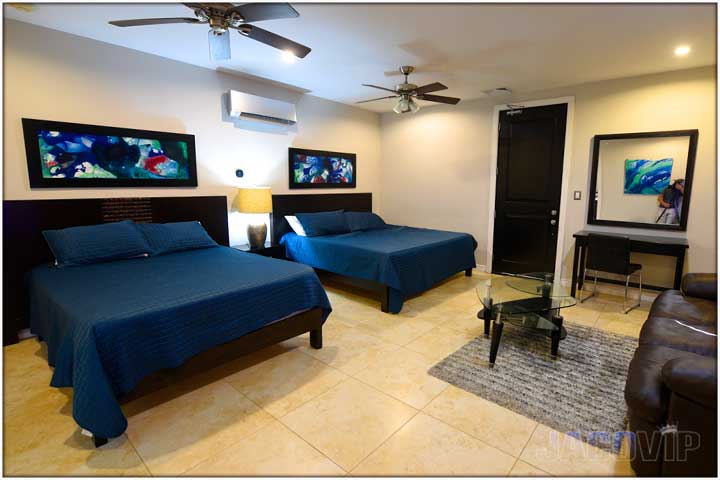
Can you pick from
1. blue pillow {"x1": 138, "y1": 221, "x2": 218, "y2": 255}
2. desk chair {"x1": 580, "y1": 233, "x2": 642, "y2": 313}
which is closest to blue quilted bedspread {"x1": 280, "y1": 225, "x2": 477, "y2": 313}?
blue pillow {"x1": 138, "y1": 221, "x2": 218, "y2": 255}

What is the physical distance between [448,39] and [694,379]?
2.69 metres

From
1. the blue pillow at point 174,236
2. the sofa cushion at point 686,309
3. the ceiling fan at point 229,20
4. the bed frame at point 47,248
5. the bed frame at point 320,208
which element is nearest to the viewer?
the ceiling fan at point 229,20

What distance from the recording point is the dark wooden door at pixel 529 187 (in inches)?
169

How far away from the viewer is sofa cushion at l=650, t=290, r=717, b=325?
214cm

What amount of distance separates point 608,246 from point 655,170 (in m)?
1.03

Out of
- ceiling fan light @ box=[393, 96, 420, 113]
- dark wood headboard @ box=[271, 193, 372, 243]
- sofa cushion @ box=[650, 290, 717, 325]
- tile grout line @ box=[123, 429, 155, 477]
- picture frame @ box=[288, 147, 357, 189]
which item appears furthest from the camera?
picture frame @ box=[288, 147, 357, 189]

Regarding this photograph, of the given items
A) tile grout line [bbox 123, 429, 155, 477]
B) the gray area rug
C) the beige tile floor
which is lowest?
tile grout line [bbox 123, 429, 155, 477]

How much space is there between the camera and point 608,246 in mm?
3502

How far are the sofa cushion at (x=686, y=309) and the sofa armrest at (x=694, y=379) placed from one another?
1.07 m

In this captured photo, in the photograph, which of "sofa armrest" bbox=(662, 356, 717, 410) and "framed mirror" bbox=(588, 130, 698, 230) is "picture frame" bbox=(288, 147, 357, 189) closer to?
"framed mirror" bbox=(588, 130, 698, 230)

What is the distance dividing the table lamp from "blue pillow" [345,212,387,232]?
3.84 feet

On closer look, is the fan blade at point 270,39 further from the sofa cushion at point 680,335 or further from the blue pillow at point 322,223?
the sofa cushion at point 680,335

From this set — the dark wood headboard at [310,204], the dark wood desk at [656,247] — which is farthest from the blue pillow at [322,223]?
the dark wood desk at [656,247]

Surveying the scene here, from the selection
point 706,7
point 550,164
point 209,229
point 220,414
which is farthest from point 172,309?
point 550,164
